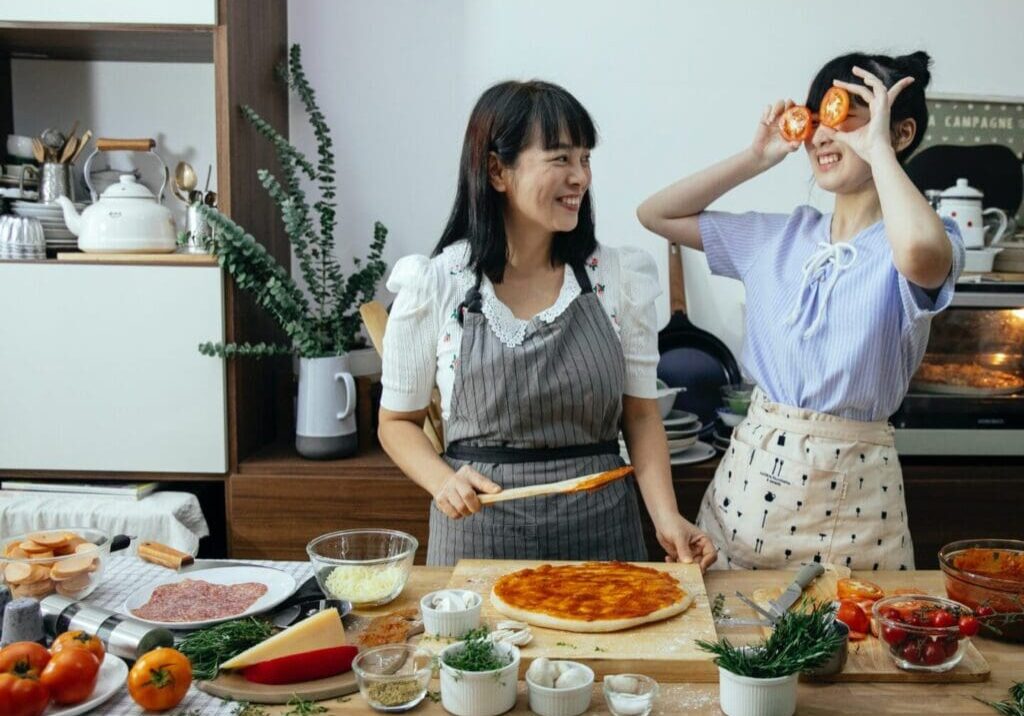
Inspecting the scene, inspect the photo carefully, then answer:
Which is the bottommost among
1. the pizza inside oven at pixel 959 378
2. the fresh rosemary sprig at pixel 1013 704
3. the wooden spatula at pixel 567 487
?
the fresh rosemary sprig at pixel 1013 704

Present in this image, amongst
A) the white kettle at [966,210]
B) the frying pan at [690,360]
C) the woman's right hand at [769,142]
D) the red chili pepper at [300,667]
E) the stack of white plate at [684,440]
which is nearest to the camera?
the red chili pepper at [300,667]

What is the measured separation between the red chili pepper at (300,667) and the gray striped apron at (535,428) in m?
0.57

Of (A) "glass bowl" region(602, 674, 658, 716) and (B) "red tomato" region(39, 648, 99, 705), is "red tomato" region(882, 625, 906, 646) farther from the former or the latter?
(B) "red tomato" region(39, 648, 99, 705)

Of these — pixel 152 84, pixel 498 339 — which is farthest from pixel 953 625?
pixel 152 84

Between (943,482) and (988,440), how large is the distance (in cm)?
16

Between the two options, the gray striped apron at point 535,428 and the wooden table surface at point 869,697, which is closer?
the wooden table surface at point 869,697

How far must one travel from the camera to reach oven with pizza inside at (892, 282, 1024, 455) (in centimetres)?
249

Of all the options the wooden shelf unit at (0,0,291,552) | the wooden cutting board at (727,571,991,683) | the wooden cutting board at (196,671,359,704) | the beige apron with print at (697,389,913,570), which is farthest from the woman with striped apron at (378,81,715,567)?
the wooden shelf unit at (0,0,291,552)

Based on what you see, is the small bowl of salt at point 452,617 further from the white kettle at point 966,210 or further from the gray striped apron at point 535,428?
the white kettle at point 966,210

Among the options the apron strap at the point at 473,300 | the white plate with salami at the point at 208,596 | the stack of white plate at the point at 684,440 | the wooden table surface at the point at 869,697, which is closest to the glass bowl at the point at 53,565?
the white plate with salami at the point at 208,596

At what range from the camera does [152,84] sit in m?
2.85

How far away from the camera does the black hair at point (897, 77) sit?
5.85ft

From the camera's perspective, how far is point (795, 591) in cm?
143

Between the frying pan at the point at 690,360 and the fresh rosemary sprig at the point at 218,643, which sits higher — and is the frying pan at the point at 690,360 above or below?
above
